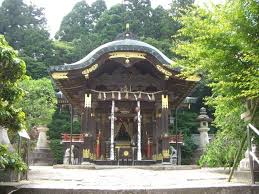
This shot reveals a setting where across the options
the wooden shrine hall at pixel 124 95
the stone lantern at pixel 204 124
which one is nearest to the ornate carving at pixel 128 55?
the wooden shrine hall at pixel 124 95

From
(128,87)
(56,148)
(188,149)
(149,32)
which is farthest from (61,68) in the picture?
(149,32)

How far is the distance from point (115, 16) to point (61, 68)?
30050 mm

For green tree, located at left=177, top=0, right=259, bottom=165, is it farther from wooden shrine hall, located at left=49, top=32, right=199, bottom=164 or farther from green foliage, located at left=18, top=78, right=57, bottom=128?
green foliage, located at left=18, top=78, right=57, bottom=128

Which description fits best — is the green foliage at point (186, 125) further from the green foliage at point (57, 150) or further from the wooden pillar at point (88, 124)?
the wooden pillar at point (88, 124)

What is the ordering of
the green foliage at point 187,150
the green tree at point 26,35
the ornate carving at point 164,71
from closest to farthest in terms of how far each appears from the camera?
the ornate carving at point 164,71, the green foliage at point 187,150, the green tree at point 26,35

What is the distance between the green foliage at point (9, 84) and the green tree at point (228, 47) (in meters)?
2.73

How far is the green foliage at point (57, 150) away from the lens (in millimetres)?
26688

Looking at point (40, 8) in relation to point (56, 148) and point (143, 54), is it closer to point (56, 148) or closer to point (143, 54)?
point (56, 148)

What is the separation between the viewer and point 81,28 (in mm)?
45812

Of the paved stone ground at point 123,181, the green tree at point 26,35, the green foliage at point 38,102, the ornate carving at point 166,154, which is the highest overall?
the green tree at point 26,35

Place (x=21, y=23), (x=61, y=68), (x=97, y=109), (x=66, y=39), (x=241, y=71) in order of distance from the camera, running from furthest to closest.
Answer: (x=66, y=39)
(x=21, y=23)
(x=97, y=109)
(x=61, y=68)
(x=241, y=71)

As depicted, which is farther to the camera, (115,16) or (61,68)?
(115,16)

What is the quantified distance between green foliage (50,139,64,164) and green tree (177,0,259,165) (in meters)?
22.3

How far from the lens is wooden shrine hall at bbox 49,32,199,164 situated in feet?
48.1
